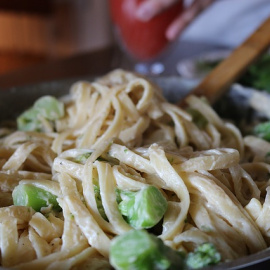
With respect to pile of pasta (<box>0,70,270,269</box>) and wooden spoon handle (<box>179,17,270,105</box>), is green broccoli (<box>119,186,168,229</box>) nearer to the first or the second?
pile of pasta (<box>0,70,270,269</box>)

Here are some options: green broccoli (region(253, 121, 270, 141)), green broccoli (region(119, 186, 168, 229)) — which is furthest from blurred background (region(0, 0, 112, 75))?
green broccoli (region(119, 186, 168, 229))

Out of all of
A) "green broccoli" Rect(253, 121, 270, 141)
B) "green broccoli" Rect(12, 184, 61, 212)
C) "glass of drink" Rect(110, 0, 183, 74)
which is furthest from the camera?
"glass of drink" Rect(110, 0, 183, 74)

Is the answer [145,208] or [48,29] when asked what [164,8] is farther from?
[48,29]

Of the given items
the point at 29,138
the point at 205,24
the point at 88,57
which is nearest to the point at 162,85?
the point at 29,138

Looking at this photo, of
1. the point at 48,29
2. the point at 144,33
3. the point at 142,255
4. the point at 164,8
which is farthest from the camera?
the point at 48,29

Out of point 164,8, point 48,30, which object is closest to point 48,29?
point 48,30

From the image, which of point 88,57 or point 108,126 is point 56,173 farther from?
point 88,57

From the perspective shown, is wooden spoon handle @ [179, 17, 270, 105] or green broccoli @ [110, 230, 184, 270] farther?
wooden spoon handle @ [179, 17, 270, 105]
